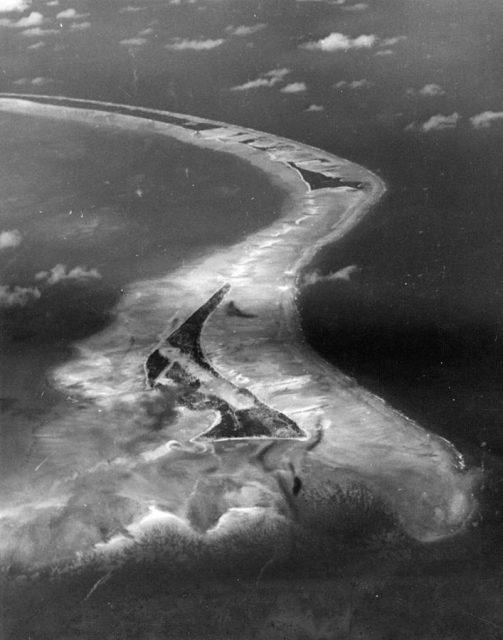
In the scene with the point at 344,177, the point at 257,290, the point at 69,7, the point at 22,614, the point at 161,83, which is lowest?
the point at 22,614

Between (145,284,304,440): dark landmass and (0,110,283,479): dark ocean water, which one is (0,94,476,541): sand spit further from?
(0,110,283,479): dark ocean water

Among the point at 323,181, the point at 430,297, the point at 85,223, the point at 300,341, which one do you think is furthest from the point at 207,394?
the point at 323,181

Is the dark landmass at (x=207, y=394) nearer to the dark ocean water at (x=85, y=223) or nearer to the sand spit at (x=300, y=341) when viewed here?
the sand spit at (x=300, y=341)

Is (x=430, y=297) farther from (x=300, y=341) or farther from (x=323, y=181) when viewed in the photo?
(x=323, y=181)

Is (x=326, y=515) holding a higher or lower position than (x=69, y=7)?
lower

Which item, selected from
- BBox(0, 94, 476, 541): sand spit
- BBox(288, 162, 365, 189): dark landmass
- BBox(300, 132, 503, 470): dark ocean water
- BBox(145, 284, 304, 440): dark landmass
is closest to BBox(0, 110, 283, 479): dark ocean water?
BBox(0, 94, 476, 541): sand spit

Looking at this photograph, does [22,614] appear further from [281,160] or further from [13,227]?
→ [281,160]

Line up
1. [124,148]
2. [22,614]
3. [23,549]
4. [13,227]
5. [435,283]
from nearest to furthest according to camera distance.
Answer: [22,614] → [23,549] → [435,283] → [13,227] → [124,148]

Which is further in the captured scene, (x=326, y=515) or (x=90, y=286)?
(x=90, y=286)

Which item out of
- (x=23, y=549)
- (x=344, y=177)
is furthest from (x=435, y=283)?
(x=23, y=549)
